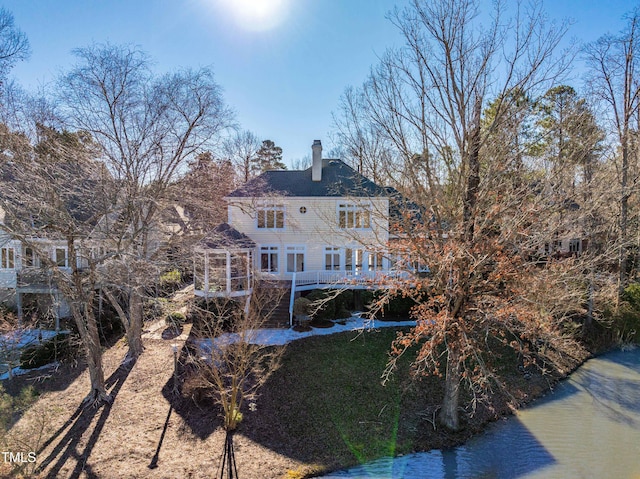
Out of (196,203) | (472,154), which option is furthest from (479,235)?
(196,203)

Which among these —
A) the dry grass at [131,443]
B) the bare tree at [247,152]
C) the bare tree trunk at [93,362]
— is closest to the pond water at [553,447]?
the dry grass at [131,443]

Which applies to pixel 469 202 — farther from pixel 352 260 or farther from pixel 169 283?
pixel 169 283

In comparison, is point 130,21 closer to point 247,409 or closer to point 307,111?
point 307,111

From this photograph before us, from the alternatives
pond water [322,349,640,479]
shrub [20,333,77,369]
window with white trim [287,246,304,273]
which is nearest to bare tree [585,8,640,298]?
pond water [322,349,640,479]

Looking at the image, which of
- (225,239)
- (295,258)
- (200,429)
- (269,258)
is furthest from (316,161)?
(200,429)

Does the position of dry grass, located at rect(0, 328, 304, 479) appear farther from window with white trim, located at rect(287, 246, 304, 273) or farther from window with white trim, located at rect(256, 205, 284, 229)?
window with white trim, located at rect(256, 205, 284, 229)
